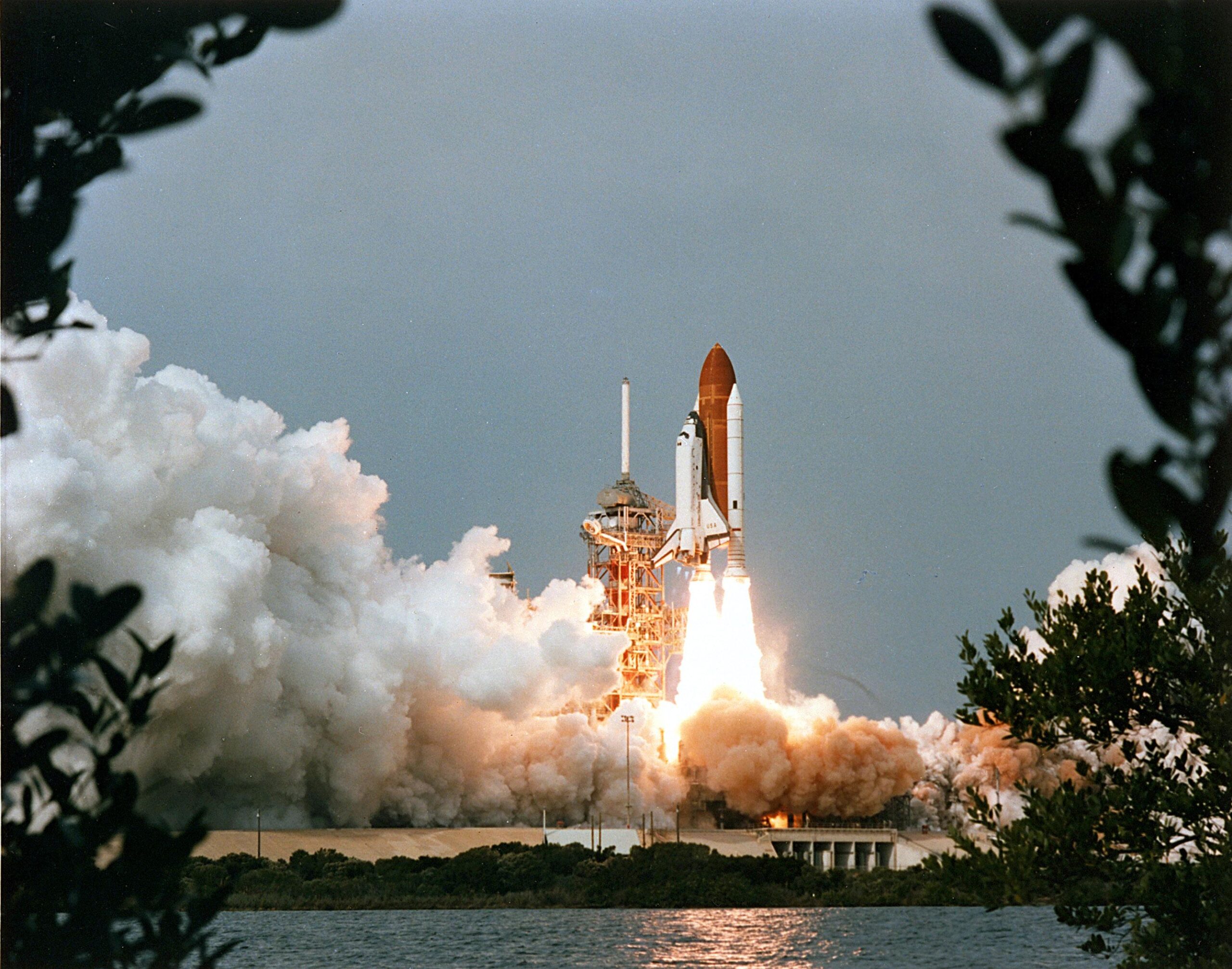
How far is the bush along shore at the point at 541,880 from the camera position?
8194 cm

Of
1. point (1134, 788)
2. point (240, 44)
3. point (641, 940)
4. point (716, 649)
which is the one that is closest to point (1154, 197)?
point (240, 44)

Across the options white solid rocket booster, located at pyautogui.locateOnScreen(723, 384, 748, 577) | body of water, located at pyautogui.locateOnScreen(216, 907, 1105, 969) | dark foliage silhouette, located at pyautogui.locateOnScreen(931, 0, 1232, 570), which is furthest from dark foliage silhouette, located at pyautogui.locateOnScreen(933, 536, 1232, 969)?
white solid rocket booster, located at pyautogui.locateOnScreen(723, 384, 748, 577)

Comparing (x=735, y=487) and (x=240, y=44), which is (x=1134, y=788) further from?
(x=735, y=487)

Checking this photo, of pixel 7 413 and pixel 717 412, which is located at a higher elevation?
pixel 717 412

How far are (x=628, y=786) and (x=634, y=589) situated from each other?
44.4 feet

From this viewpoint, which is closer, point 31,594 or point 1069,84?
point 1069,84

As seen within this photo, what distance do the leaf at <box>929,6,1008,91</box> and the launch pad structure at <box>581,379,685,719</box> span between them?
9151 centimetres

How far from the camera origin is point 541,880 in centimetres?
8531

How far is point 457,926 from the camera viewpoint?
82.8m

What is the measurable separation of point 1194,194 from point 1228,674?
9.82m

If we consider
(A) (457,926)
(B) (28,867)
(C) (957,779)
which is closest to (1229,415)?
(B) (28,867)

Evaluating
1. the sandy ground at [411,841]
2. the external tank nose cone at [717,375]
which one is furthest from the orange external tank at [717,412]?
the sandy ground at [411,841]

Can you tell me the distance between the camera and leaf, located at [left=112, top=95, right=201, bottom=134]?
4.39 m

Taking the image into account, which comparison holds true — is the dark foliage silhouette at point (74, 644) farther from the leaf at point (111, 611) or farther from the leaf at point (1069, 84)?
the leaf at point (1069, 84)
